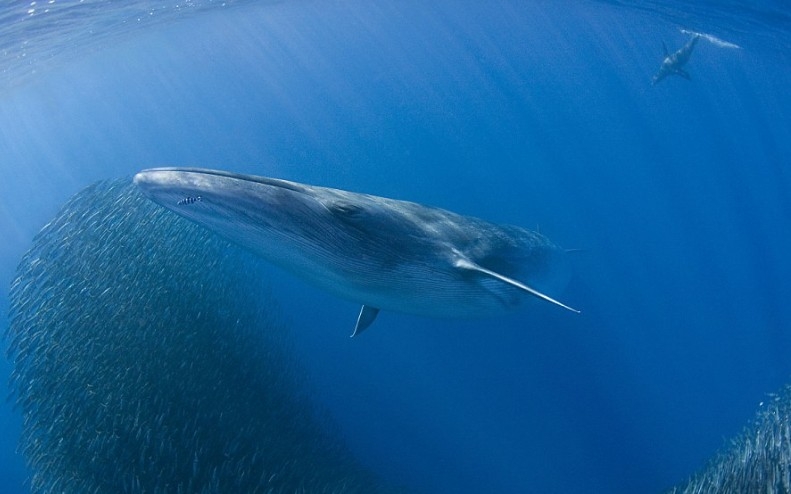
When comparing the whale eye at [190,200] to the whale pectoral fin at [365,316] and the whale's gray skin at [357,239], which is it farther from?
the whale pectoral fin at [365,316]

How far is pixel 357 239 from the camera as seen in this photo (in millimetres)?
4398

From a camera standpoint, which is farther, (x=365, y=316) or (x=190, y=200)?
(x=365, y=316)

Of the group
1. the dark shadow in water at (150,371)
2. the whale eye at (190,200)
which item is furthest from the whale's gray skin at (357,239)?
the dark shadow in water at (150,371)

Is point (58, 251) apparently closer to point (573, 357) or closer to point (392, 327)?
point (392, 327)

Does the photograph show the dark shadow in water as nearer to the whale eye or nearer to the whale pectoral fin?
the whale pectoral fin

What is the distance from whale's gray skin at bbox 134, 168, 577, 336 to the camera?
A: 3.78 meters

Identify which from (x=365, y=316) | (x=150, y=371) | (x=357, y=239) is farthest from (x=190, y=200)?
(x=150, y=371)

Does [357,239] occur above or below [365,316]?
above

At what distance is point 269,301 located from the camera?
14.3 m

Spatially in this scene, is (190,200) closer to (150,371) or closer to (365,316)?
(365,316)

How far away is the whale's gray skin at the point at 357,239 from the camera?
3.78 metres

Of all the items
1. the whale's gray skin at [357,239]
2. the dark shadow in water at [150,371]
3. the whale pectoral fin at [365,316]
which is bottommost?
the dark shadow in water at [150,371]

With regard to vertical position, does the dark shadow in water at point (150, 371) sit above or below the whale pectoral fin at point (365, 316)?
below

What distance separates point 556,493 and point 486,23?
57870mm
